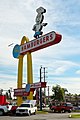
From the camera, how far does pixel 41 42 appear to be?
128ft

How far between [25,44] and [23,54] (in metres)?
2.19

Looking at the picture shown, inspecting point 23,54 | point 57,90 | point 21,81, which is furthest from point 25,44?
point 57,90

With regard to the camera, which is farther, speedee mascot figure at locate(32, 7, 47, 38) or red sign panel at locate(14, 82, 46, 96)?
speedee mascot figure at locate(32, 7, 47, 38)

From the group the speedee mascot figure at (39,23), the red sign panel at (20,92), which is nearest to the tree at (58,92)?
the red sign panel at (20,92)

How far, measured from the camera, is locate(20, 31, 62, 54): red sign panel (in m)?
35.4

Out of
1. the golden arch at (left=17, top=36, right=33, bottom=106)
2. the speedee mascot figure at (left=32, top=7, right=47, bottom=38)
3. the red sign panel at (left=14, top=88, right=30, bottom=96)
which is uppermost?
the speedee mascot figure at (left=32, top=7, right=47, bottom=38)

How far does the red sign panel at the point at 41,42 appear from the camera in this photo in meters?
35.4

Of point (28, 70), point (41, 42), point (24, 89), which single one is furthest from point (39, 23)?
point (24, 89)

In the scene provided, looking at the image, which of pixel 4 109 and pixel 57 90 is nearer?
pixel 4 109

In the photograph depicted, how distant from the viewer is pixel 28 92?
43.1 m

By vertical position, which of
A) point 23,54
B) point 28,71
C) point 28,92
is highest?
point 23,54

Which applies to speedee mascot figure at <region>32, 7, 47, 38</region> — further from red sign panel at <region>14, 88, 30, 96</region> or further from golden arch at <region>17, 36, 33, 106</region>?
red sign panel at <region>14, 88, 30, 96</region>

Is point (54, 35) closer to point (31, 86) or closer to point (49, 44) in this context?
point (49, 44)

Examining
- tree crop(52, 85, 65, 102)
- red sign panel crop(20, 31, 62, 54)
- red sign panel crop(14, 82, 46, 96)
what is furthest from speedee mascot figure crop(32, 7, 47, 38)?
tree crop(52, 85, 65, 102)
